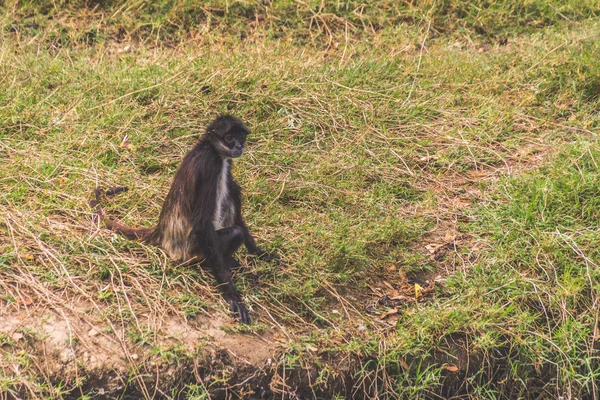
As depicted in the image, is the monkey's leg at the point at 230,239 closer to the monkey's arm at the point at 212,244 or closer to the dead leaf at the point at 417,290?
the monkey's arm at the point at 212,244

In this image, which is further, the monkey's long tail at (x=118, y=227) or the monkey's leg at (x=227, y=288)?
the monkey's long tail at (x=118, y=227)

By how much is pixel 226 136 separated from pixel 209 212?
505 mm

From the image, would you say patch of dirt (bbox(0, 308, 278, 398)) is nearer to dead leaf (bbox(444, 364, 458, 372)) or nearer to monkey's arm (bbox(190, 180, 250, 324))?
monkey's arm (bbox(190, 180, 250, 324))

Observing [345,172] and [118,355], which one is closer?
[118,355]

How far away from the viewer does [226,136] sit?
5.20 metres

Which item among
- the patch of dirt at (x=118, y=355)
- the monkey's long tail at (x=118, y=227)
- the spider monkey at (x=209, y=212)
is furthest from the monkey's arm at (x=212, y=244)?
the monkey's long tail at (x=118, y=227)

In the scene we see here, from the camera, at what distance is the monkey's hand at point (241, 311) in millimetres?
4969

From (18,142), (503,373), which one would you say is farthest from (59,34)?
(503,373)

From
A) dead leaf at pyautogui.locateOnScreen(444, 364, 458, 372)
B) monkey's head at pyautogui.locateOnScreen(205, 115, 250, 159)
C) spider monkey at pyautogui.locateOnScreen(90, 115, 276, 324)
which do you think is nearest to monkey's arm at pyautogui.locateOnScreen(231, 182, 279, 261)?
spider monkey at pyautogui.locateOnScreen(90, 115, 276, 324)

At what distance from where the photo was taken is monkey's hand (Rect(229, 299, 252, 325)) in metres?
4.97

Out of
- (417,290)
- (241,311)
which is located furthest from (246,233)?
(417,290)

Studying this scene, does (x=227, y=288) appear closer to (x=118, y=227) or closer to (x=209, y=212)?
(x=209, y=212)

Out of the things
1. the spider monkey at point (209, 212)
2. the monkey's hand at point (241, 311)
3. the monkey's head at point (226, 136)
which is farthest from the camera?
the monkey's head at point (226, 136)

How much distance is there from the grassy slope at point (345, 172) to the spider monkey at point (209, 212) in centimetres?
14
